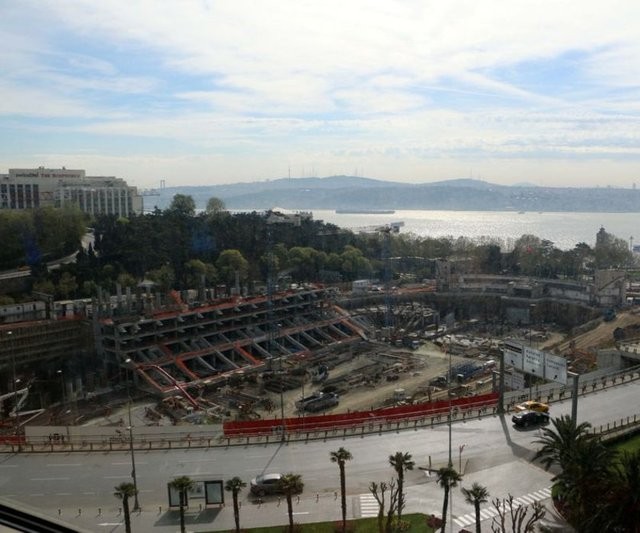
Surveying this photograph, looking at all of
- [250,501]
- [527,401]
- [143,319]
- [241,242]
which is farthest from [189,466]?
[241,242]

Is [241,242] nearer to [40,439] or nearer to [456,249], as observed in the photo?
[456,249]

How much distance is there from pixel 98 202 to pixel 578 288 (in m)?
47.3

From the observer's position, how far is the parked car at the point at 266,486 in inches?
537

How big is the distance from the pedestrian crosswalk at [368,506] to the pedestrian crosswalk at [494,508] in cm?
163

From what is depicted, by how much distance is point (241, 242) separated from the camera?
49.2m

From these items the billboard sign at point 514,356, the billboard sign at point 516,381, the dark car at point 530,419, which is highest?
the billboard sign at point 514,356

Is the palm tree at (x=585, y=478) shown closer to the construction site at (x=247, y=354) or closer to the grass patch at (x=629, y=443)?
the grass patch at (x=629, y=443)

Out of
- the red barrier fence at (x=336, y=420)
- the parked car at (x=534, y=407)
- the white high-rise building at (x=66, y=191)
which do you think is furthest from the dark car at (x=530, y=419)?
the white high-rise building at (x=66, y=191)

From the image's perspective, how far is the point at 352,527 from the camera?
1191cm

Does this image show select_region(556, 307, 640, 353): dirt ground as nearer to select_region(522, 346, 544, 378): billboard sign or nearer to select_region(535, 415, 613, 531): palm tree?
select_region(522, 346, 544, 378): billboard sign

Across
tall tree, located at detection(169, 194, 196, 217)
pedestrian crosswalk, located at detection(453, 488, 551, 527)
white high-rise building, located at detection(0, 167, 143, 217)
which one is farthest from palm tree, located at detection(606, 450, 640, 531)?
white high-rise building, located at detection(0, 167, 143, 217)

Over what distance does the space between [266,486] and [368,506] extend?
2.25 meters

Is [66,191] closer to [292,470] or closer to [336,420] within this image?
[336,420]

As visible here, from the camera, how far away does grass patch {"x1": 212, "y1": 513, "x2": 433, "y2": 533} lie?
1184 cm
